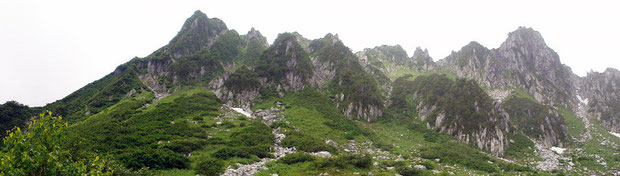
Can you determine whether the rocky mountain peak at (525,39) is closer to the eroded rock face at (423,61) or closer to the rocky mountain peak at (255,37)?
the eroded rock face at (423,61)

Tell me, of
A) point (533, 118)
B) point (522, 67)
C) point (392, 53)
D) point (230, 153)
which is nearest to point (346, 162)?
point (230, 153)

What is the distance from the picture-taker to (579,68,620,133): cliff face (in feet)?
321

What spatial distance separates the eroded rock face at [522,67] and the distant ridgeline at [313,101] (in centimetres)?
61

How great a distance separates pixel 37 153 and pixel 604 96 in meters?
170

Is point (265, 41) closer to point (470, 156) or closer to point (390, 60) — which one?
point (390, 60)

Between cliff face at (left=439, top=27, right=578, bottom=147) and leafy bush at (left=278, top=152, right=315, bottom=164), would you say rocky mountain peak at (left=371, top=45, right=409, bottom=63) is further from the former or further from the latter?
leafy bush at (left=278, top=152, right=315, bottom=164)

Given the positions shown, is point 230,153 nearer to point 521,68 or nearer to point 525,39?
point 521,68

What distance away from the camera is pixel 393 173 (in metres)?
34.9

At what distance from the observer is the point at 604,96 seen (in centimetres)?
11656

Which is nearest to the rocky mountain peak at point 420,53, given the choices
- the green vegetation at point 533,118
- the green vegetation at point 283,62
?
the green vegetation at point 533,118

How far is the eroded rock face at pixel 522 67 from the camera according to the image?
12056 cm

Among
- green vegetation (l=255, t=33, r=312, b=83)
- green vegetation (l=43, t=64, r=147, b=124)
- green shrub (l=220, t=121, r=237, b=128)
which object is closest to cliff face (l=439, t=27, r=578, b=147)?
green vegetation (l=255, t=33, r=312, b=83)

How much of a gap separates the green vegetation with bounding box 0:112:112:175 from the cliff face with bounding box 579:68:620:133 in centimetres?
13960

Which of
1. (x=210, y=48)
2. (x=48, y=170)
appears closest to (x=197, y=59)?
(x=210, y=48)
